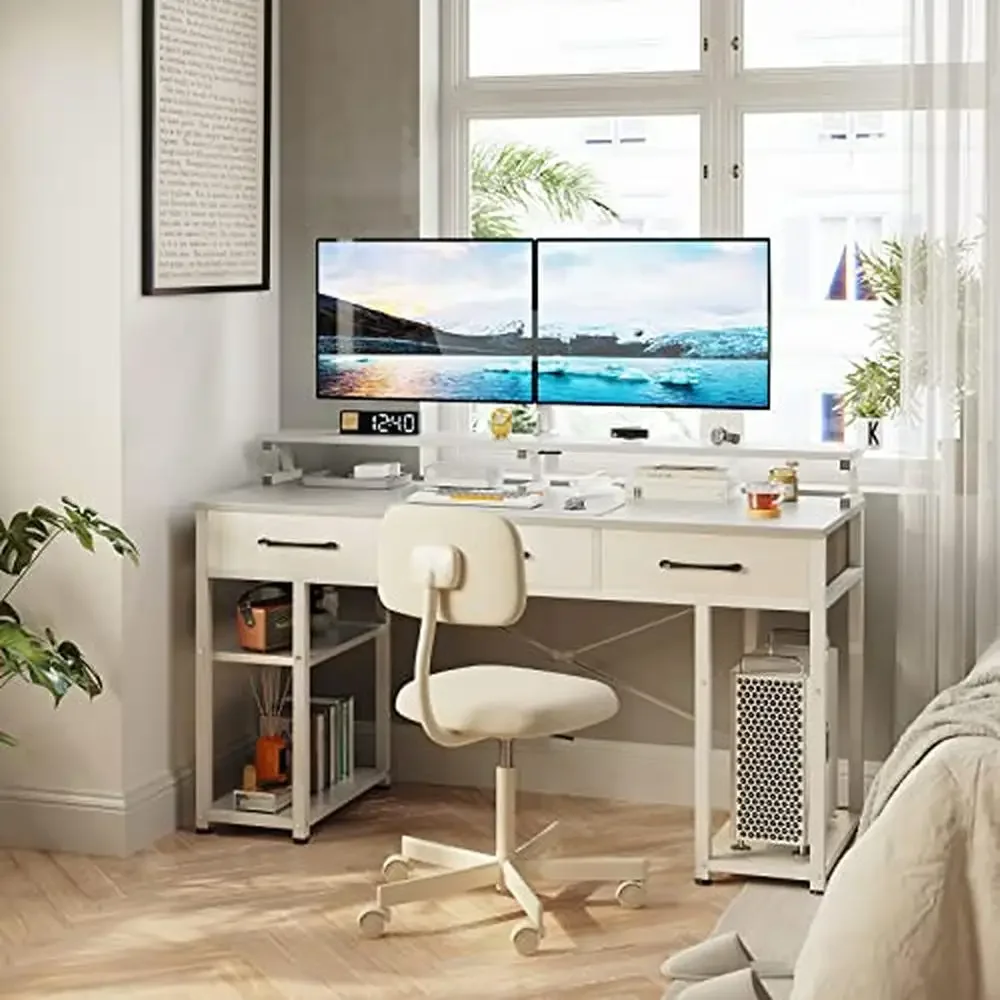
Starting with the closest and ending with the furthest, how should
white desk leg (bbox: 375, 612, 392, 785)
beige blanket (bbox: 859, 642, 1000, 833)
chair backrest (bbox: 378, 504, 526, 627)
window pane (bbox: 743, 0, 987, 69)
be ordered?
1. beige blanket (bbox: 859, 642, 1000, 833)
2. chair backrest (bbox: 378, 504, 526, 627)
3. window pane (bbox: 743, 0, 987, 69)
4. white desk leg (bbox: 375, 612, 392, 785)

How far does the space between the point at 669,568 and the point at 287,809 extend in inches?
46.9

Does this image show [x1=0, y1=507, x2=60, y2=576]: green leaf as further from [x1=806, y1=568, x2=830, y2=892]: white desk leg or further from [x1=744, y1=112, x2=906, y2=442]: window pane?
[x1=744, y1=112, x2=906, y2=442]: window pane

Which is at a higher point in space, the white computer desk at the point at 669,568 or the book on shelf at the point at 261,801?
the white computer desk at the point at 669,568

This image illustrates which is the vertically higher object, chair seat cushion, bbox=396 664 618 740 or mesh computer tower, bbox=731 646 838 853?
chair seat cushion, bbox=396 664 618 740

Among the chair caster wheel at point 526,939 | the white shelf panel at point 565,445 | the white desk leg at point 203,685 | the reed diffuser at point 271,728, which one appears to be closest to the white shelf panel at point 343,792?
the reed diffuser at point 271,728

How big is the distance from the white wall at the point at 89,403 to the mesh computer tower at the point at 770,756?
4.57ft

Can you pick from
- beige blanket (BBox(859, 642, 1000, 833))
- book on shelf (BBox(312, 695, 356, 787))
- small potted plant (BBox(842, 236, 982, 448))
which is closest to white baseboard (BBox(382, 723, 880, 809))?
book on shelf (BBox(312, 695, 356, 787))

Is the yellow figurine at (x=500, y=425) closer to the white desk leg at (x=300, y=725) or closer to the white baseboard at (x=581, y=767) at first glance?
the white desk leg at (x=300, y=725)

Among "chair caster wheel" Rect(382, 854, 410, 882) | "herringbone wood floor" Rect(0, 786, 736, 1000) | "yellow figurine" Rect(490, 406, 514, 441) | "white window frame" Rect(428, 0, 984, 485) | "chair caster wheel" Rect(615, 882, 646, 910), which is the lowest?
"herringbone wood floor" Rect(0, 786, 736, 1000)

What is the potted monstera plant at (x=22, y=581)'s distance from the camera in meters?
4.50

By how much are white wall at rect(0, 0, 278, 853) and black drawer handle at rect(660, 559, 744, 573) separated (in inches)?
48.9

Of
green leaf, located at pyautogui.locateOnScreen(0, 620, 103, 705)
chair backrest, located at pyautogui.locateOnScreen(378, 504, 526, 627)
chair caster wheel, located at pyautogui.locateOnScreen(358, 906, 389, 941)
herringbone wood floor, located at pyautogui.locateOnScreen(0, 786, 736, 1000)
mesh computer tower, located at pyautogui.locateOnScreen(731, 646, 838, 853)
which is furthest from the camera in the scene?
mesh computer tower, located at pyautogui.locateOnScreen(731, 646, 838, 853)

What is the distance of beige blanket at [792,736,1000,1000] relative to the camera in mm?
3059

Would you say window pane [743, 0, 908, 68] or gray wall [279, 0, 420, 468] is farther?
gray wall [279, 0, 420, 468]
